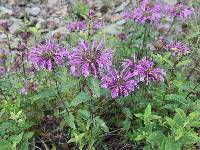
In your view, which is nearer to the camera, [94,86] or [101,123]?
[94,86]

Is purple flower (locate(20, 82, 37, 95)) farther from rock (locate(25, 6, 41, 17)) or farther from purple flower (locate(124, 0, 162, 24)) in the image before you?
rock (locate(25, 6, 41, 17))

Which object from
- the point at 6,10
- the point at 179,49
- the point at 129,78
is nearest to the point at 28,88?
the point at 129,78

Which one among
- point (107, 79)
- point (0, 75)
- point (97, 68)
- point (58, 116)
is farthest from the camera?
point (0, 75)

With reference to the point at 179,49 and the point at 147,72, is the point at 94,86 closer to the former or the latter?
the point at 147,72

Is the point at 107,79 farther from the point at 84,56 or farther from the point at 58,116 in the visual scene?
the point at 58,116

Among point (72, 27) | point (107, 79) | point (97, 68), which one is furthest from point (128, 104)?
point (72, 27)

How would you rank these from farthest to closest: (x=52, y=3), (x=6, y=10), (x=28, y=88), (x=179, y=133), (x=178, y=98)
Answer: (x=52, y=3)
(x=6, y=10)
(x=28, y=88)
(x=178, y=98)
(x=179, y=133)

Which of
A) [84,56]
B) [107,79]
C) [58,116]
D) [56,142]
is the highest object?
[84,56]
